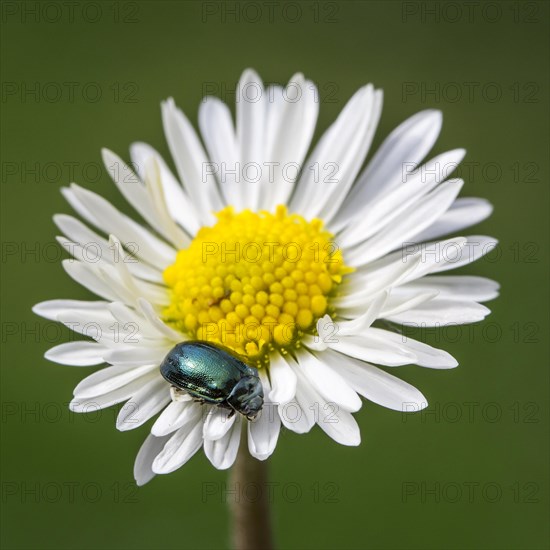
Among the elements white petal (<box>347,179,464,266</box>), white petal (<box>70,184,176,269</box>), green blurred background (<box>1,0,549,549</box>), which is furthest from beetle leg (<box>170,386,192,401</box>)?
green blurred background (<box>1,0,549,549</box>)

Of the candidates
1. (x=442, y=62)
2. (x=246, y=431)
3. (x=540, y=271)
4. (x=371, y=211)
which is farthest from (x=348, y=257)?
(x=442, y=62)

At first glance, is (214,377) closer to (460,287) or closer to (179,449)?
(179,449)

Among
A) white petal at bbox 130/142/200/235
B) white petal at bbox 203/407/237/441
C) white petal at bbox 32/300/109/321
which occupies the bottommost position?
white petal at bbox 203/407/237/441

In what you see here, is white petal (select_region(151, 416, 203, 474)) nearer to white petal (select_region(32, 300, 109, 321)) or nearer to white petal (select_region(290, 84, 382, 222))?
white petal (select_region(32, 300, 109, 321))

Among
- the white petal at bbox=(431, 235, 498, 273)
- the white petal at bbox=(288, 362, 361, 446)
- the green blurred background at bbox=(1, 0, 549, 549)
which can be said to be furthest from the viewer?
the green blurred background at bbox=(1, 0, 549, 549)

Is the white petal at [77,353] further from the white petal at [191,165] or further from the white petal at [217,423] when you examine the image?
the white petal at [191,165]

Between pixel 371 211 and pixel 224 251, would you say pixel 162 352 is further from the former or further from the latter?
pixel 371 211

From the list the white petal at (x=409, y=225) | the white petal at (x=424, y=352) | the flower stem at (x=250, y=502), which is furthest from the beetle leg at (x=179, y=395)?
the white petal at (x=409, y=225)

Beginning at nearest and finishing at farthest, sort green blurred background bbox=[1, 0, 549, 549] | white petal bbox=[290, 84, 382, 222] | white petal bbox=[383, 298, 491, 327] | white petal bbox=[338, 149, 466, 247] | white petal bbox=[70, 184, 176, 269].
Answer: white petal bbox=[383, 298, 491, 327]
white petal bbox=[338, 149, 466, 247]
white petal bbox=[70, 184, 176, 269]
white petal bbox=[290, 84, 382, 222]
green blurred background bbox=[1, 0, 549, 549]

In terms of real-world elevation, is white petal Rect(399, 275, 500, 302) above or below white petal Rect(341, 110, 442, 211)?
below
